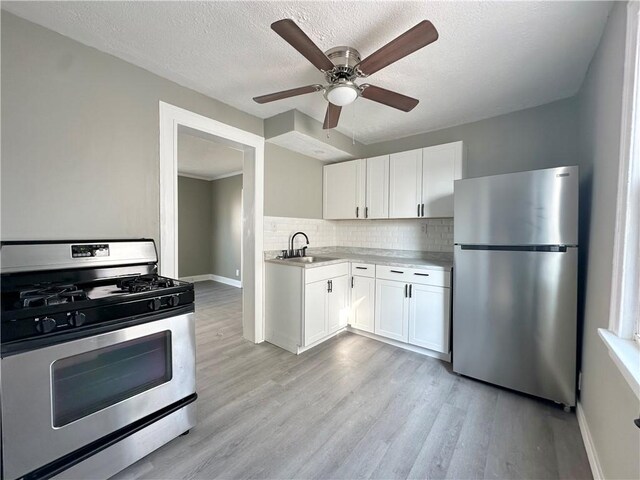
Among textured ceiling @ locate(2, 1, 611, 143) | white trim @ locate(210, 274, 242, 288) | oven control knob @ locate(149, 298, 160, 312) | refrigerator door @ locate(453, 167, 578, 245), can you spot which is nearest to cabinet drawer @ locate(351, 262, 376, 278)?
refrigerator door @ locate(453, 167, 578, 245)

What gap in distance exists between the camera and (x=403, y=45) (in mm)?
1361

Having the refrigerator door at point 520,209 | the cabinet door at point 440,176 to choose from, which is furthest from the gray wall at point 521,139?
the refrigerator door at point 520,209

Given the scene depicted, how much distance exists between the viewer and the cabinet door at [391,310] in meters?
2.75

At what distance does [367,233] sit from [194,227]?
14.4 feet

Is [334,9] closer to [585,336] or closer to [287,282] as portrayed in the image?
[287,282]

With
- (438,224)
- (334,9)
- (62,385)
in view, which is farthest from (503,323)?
(62,385)

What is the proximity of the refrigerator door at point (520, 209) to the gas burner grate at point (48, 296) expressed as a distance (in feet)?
8.36

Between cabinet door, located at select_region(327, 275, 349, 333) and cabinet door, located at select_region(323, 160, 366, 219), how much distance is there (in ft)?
3.06

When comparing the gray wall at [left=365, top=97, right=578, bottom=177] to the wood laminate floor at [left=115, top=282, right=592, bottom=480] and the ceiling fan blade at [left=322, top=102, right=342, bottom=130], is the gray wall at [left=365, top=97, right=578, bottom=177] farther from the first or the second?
the wood laminate floor at [left=115, top=282, right=592, bottom=480]

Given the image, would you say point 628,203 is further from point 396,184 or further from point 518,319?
point 396,184

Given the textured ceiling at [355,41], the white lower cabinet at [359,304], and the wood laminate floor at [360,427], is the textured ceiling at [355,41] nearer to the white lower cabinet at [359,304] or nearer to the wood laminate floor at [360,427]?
the white lower cabinet at [359,304]

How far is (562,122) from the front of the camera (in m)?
2.43

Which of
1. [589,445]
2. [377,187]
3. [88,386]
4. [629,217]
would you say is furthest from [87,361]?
[377,187]

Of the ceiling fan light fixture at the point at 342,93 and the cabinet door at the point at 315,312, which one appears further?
the cabinet door at the point at 315,312
